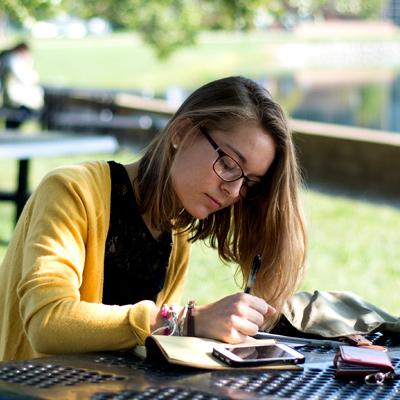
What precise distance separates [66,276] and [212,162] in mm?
415

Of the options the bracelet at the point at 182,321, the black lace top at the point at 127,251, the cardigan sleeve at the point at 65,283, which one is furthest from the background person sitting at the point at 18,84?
the bracelet at the point at 182,321

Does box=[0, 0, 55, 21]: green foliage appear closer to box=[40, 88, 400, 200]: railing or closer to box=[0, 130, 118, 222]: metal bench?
box=[40, 88, 400, 200]: railing

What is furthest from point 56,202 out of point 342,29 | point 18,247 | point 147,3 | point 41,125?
point 342,29

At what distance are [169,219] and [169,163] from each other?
15 centimetres

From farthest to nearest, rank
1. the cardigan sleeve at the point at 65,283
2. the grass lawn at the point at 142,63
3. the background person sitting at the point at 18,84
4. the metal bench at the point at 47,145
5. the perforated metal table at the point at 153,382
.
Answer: the grass lawn at the point at 142,63 → the background person sitting at the point at 18,84 → the metal bench at the point at 47,145 → the cardigan sleeve at the point at 65,283 → the perforated metal table at the point at 153,382

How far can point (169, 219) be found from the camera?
8.61 feet

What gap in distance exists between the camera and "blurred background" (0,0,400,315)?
734cm

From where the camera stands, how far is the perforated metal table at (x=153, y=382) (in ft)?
5.97

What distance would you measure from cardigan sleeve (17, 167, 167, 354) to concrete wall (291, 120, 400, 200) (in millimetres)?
7646

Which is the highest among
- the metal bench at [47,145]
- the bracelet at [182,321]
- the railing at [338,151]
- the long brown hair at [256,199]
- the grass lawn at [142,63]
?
the long brown hair at [256,199]

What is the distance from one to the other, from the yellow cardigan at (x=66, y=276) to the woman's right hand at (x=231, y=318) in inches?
4.6

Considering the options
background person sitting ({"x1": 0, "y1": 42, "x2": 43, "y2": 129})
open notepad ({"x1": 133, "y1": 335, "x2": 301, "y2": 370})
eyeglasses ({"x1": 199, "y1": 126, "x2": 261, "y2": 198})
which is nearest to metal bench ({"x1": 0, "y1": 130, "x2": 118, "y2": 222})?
eyeglasses ({"x1": 199, "y1": 126, "x2": 261, "y2": 198})

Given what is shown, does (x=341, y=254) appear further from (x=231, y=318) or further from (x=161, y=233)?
(x=231, y=318)

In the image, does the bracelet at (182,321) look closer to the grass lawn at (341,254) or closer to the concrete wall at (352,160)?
the grass lawn at (341,254)
